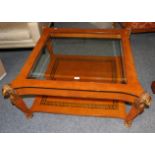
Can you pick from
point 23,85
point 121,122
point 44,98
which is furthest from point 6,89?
point 121,122

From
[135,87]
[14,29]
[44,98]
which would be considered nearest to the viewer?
[135,87]

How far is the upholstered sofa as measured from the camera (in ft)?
5.66

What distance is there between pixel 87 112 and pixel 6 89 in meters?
0.60

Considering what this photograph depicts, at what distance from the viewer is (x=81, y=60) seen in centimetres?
148

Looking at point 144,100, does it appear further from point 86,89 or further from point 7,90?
point 7,90

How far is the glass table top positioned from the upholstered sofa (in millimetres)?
340

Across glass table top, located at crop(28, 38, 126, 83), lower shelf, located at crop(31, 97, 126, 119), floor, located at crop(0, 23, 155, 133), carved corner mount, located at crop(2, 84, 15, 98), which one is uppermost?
carved corner mount, located at crop(2, 84, 15, 98)

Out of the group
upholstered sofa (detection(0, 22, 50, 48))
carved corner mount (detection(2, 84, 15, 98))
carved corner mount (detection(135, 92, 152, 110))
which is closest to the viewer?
carved corner mount (detection(135, 92, 152, 110))

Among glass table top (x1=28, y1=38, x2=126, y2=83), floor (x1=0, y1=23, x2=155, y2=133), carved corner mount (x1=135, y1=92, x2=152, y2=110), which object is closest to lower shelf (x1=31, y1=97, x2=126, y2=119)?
floor (x1=0, y1=23, x2=155, y2=133)

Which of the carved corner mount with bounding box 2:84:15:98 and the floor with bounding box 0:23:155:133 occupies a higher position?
the carved corner mount with bounding box 2:84:15:98

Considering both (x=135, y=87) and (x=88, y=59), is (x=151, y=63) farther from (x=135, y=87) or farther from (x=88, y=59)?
(x=135, y=87)

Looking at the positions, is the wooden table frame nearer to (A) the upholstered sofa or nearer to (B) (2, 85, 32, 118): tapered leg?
(B) (2, 85, 32, 118): tapered leg

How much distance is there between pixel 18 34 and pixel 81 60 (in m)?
0.74

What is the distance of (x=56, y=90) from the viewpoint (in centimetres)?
102
